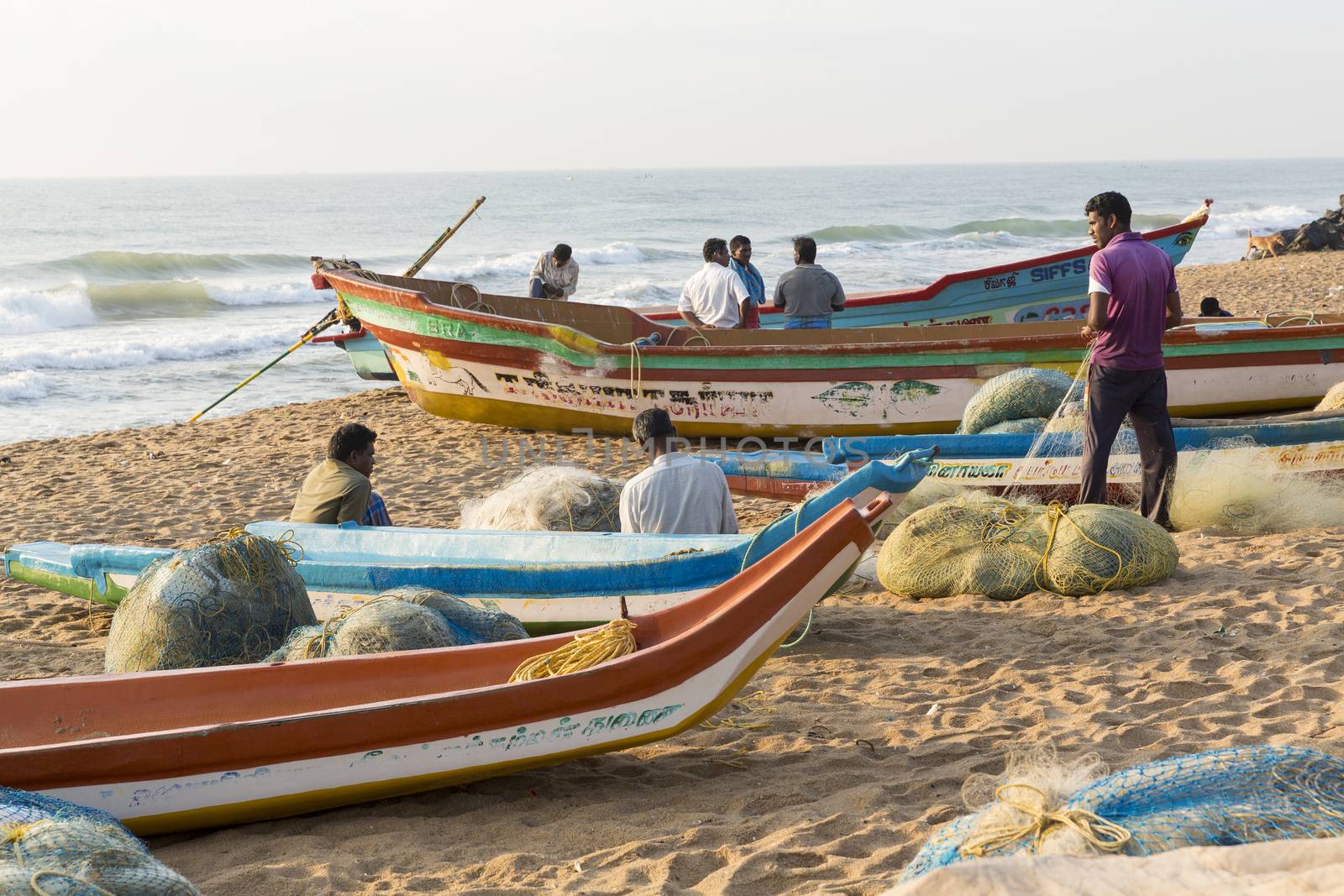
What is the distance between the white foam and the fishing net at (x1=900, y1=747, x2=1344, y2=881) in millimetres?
25873

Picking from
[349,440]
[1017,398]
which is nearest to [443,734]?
[349,440]

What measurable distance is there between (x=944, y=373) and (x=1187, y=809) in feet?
25.2

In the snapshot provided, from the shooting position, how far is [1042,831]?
7.76 ft

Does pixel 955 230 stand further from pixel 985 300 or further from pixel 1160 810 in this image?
pixel 1160 810

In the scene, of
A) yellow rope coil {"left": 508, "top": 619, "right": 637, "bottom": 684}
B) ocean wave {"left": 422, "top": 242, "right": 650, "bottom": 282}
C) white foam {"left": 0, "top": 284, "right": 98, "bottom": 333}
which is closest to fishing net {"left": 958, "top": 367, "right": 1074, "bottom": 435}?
yellow rope coil {"left": 508, "top": 619, "right": 637, "bottom": 684}

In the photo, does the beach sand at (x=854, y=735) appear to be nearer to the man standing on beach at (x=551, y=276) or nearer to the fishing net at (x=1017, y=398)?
the fishing net at (x=1017, y=398)

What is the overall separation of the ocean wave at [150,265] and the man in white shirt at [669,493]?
31329 millimetres

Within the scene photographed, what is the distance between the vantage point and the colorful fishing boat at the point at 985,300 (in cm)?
1330

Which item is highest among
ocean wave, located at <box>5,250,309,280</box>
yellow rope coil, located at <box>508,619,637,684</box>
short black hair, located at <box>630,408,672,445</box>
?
ocean wave, located at <box>5,250,309,280</box>

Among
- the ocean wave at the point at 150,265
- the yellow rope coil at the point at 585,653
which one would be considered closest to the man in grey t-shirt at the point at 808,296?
the yellow rope coil at the point at 585,653

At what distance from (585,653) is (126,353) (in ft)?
58.5

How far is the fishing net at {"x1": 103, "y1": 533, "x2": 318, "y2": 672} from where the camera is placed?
472 centimetres

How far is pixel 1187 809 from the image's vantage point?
8.05 feet

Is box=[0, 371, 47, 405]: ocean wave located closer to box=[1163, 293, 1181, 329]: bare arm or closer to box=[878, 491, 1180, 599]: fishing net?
box=[878, 491, 1180, 599]: fishing net
